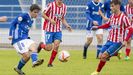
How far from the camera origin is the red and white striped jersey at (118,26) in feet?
45.7

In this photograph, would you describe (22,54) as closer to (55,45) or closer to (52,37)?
(55,45)

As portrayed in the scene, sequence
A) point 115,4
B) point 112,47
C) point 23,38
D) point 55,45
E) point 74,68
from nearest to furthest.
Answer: point 115,4, point 112,47, point 23,38, point 74,68, point 55,45

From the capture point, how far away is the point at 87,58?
1966cm

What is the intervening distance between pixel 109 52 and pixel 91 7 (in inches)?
232

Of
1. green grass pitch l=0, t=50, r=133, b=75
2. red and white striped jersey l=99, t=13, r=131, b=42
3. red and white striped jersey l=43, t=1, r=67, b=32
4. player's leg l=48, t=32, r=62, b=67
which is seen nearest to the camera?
red and white striped jersey l=99, t=13, r=131, b=42

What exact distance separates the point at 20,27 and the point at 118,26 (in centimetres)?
231

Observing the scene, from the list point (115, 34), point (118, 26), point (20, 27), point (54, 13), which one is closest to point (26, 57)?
point (20, 27)

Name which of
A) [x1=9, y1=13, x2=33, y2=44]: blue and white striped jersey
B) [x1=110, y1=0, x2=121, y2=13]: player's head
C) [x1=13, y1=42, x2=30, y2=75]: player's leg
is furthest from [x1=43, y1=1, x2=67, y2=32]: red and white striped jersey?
[x1=110, y1=0, x2=121, y2=13]: player's head

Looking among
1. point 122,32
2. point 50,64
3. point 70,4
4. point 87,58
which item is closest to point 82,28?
point 70,4

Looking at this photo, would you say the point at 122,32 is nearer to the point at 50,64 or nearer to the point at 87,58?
the point at 50,64

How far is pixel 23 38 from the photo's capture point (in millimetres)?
13969

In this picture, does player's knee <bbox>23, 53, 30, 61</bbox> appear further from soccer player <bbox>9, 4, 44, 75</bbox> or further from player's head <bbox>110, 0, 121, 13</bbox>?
player's head <bbox>110, 0, 121, 13</bbox>

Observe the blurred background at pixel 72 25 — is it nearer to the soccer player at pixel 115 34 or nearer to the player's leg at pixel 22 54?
the soccer player at pixel 115 34

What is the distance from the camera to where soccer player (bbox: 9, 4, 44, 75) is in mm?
13669
